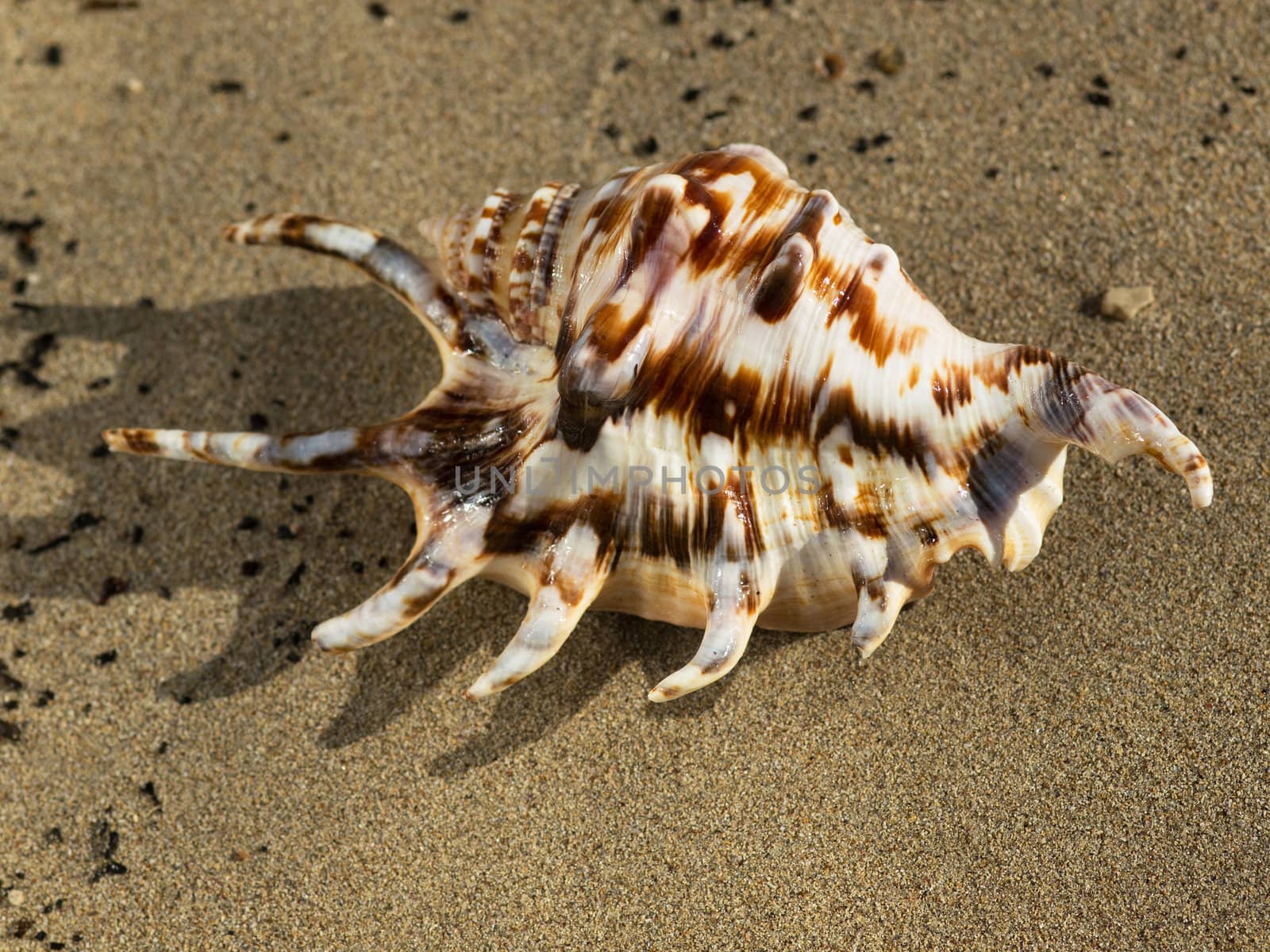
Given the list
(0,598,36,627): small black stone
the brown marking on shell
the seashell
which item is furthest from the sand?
the brown marking on shell

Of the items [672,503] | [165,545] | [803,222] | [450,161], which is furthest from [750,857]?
[450,161]

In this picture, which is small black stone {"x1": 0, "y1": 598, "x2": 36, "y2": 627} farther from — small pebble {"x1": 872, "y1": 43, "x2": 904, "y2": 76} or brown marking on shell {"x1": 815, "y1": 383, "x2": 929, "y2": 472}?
small pebble {"x1": 872, "y1": 43, "x2": 904, "y2": 76}

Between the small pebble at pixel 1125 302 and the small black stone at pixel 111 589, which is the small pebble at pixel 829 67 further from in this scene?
the small black stone at pixel 111 589

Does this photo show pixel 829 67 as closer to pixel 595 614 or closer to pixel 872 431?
pixel 872 431

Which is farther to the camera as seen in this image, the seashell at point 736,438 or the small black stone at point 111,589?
the small black stone at point 111,589

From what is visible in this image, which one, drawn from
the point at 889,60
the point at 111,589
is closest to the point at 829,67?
the point at 889,60

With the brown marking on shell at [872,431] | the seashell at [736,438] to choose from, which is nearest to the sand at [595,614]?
the seashell at [736,438]

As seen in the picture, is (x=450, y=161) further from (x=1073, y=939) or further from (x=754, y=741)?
(x=1073, y=939)

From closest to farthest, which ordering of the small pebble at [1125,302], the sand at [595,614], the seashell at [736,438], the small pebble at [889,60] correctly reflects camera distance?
the seashell at [736,438] < the sand at [595,614] < the small pebble at [1125,302] < the small pebble at [889,60]
